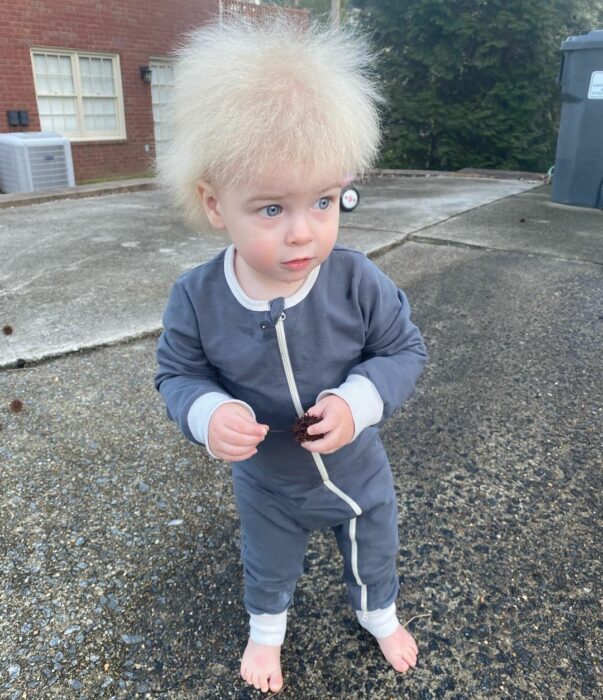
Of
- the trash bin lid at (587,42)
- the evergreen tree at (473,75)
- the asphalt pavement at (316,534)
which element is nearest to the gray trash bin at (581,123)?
the trash bin lid at (587,42)

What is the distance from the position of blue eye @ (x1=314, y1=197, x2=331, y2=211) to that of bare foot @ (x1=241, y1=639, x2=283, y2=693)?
3.35 feet

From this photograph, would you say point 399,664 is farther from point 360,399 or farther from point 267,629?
point 360,399

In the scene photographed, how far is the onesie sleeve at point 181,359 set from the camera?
54.6 inches

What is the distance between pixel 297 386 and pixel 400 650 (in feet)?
2.33

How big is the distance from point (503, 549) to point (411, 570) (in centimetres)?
29

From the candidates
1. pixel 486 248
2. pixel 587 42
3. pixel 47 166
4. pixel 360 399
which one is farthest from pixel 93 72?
pixel 360 399

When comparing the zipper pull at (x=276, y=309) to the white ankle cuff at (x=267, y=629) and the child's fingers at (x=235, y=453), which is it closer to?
the child's fingers at (x=235, y=453)

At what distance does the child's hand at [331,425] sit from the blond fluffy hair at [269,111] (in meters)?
0.44

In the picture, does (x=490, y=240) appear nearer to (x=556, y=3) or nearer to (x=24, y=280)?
(x=24, y=280)

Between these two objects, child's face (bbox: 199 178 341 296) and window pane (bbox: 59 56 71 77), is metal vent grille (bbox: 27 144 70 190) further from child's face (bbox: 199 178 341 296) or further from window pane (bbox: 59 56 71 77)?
child's face (bbox: 199 178 341 296)

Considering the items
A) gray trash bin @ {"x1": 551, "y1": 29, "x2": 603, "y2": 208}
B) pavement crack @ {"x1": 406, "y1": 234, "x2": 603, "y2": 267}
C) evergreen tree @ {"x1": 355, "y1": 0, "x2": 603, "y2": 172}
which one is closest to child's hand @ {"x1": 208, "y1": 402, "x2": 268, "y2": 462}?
pavement crack @ {"x1": 406, "y1": 234, "x2": 603, "y2": 267}

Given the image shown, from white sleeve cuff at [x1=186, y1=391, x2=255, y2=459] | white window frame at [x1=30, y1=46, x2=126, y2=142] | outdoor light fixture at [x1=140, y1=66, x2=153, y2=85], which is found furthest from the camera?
outdoor light fixture at [x1=140, y1=66, x2=153, y2=85]

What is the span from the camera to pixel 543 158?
11.5 m

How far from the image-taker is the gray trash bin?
641 centimetres
